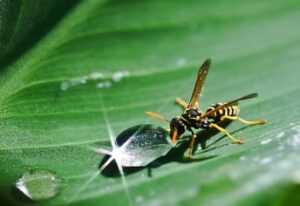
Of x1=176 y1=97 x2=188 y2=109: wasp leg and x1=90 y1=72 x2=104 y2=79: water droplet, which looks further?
x1=90 y1=72 x2=104 y2=79: water droplet

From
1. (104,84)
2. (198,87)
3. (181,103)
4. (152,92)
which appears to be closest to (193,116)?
(198,87)

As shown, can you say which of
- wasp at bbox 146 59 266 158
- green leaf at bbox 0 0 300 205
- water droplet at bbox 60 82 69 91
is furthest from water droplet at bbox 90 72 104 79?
wasp at bbox 146 59 266 158

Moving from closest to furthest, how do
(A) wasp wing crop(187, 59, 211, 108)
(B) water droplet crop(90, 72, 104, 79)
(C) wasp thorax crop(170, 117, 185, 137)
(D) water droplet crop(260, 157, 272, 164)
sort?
(D) water droplet crop(260, 157, 272, 164) → (C) wasp thorax crop(170, 117, 185, 137) → (A) wasp wing crop(187, 59, 211, 108) → (B) water droplet crop(90, 72, 104, 79)

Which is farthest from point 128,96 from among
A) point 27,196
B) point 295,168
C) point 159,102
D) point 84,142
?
point 295,168

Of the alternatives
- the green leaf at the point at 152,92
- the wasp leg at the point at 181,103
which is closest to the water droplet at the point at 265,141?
the green leaf at the point at 152,92

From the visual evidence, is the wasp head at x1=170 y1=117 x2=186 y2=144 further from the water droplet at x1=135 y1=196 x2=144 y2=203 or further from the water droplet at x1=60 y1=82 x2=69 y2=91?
the water droplet at x1=60 y1=82 x2=69 y2=91

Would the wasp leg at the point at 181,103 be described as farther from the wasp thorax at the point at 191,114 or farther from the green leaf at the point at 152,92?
the wasp thorax at the point at 191,114
